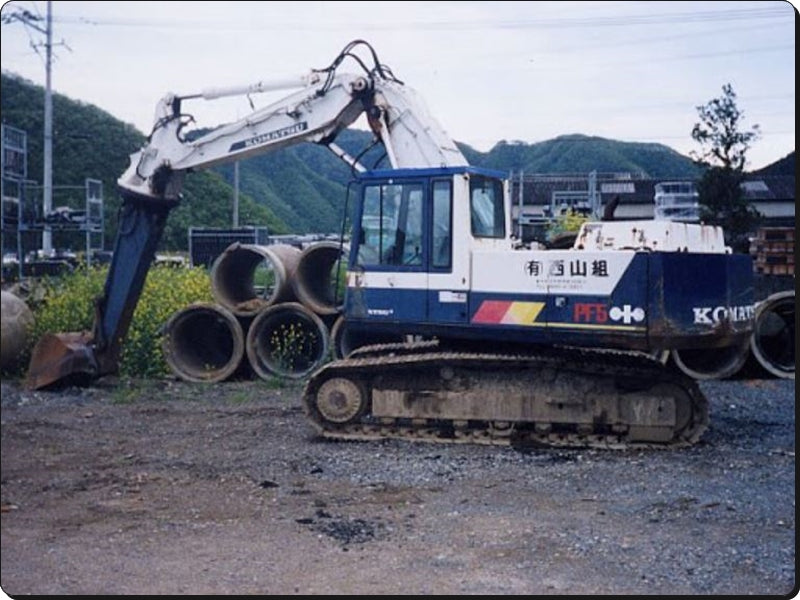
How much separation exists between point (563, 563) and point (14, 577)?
2036mm

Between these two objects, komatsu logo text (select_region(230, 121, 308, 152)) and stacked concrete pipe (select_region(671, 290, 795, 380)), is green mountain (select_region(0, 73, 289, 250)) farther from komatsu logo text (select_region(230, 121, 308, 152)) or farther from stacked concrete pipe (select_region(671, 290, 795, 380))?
stacked concrete pipe (select_region(671, 290, 795, 380))

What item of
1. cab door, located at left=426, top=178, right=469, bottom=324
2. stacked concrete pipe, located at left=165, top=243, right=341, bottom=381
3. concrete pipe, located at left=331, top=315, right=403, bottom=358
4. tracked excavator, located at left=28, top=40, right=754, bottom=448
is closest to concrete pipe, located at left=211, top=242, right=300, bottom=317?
stacked concrete pipe, located at left=165, top=243, right=341, bottom=381

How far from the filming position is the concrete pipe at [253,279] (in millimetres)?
9292

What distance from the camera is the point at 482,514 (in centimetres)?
496

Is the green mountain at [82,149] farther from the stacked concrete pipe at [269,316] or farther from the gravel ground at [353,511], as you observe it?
the stacked concrete pipe at [269,316]

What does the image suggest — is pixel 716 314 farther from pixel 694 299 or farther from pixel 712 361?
pixel 712 361

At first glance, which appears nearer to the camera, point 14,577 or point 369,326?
point 14,577

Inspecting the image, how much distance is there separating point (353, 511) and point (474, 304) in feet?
7.33

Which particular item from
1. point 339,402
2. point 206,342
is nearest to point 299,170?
point 339,402

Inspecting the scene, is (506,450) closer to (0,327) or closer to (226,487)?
(226,487)

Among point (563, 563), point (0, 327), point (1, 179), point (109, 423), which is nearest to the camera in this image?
point (0, 327)

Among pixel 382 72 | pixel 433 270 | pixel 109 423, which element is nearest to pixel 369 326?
pixel 433 270

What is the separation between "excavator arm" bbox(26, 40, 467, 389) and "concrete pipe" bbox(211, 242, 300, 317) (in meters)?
1.22

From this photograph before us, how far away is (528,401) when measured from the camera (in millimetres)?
7156
